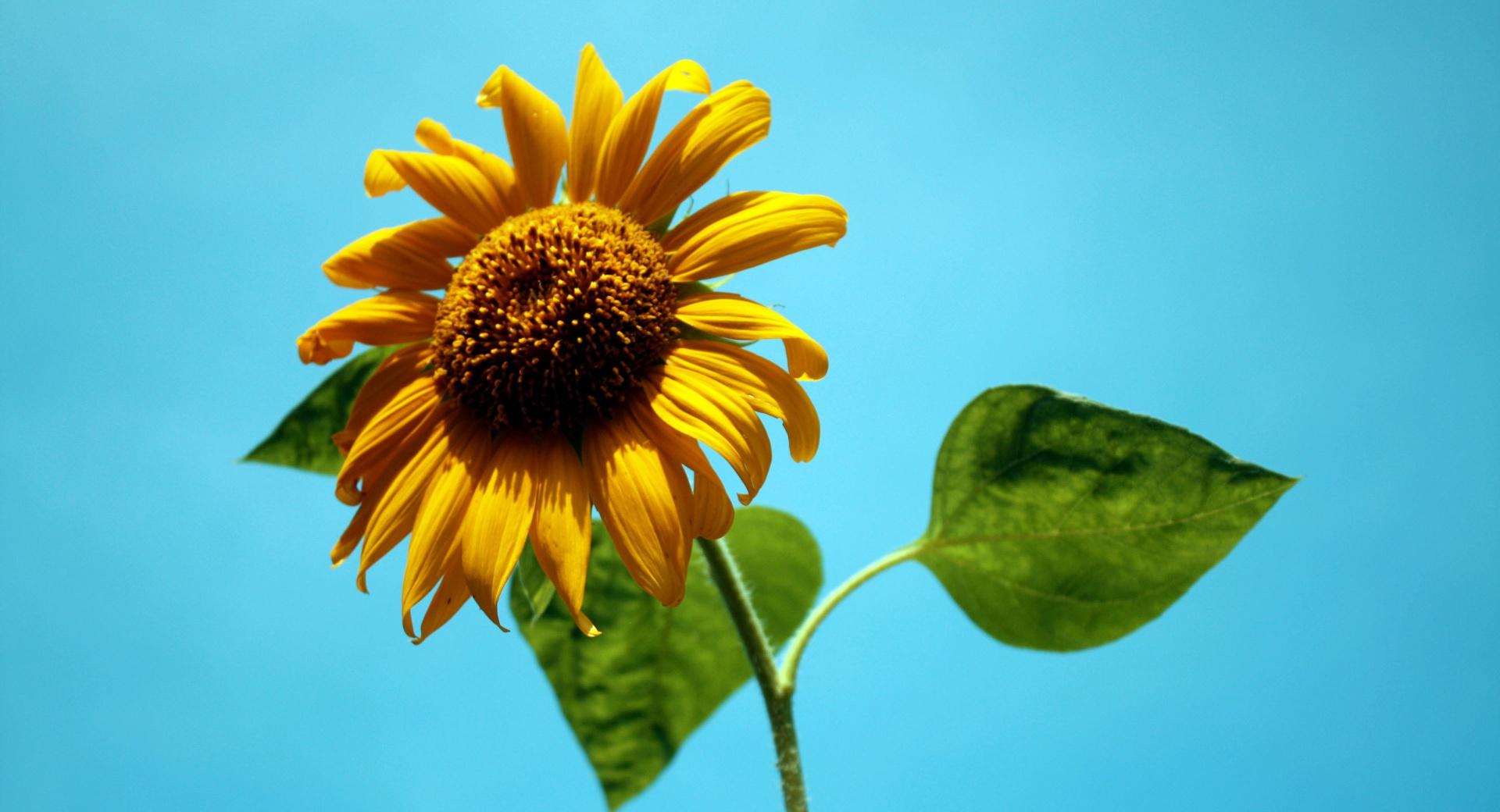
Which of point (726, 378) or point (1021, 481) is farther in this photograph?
point (1021, 481)

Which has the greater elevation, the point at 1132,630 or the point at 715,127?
the point at 715,127

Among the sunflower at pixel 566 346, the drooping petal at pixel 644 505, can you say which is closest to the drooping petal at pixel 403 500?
the sunflower at pixel 566 346

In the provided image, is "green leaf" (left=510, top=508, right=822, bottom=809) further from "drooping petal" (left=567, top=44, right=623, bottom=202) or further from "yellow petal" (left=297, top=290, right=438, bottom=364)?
"drooping petal" (left=567, top=44, right=623, bottom=202)

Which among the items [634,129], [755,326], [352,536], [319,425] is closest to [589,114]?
[634,129]

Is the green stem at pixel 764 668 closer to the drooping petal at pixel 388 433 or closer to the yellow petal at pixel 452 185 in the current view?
the drooping petal at pixel 388 433

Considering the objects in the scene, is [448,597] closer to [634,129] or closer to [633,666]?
[634,129]

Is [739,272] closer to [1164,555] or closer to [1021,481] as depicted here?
[1021,481]

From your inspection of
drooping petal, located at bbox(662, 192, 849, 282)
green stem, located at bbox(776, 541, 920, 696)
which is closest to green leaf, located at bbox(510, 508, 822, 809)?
green stem, located at bbox(776, 541, 920, 696)

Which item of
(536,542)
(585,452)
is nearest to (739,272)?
(585,452)
